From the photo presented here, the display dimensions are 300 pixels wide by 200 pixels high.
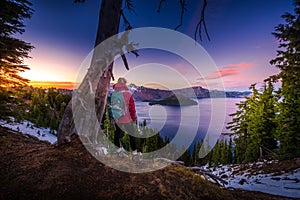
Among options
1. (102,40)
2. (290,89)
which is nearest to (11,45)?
(102,40)

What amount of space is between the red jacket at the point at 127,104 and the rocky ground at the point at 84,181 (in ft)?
6.24

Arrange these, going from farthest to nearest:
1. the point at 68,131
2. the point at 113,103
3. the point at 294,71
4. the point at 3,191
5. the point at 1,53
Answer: the point at 294,71, the point at 1,53, the point at 113,103, the point at 68,131, the point at 3,191

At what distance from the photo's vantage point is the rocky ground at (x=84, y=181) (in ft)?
8.60

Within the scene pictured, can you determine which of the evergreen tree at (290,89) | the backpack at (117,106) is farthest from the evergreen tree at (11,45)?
the evergreen tree at (290,89)

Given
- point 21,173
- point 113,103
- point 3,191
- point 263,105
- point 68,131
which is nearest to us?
point 3,191

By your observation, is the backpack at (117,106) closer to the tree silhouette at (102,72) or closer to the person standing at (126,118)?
the person standing at (126,118)

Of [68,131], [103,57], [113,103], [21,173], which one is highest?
[103,57]

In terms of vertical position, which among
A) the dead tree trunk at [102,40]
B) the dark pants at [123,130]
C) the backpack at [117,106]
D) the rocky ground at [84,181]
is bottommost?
the rocky ground at [84,181]

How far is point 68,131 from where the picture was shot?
13.6 feet

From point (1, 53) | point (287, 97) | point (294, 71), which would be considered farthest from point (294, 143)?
point (1, 53)

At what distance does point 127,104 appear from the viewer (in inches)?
215

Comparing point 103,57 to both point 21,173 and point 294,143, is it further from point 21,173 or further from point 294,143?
point 294,143

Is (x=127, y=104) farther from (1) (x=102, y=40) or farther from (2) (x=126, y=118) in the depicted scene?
(1) (x=102, y=40)

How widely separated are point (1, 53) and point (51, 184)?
8604 millimetres
